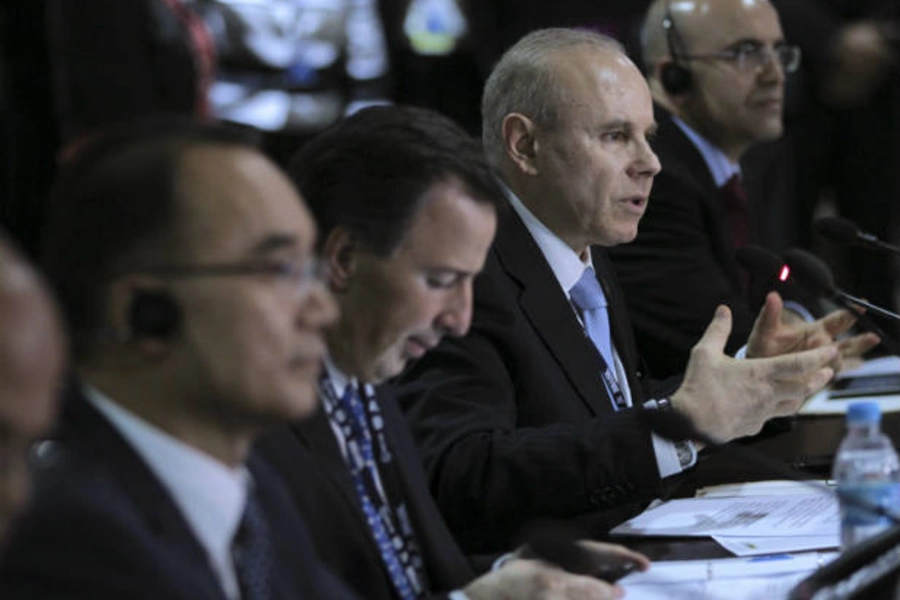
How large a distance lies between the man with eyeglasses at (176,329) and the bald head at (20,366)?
17cm

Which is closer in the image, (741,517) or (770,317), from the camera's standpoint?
(741,517)

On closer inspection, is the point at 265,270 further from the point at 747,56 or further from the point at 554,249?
the point at 747,56

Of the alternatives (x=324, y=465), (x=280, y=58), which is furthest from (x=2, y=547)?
(x=280, y=58)

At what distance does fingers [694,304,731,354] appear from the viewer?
2.27 metres

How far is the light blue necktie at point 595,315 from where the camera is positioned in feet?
8.81

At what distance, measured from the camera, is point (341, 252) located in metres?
1.89

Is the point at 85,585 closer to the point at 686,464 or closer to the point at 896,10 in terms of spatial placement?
the point at 686,464

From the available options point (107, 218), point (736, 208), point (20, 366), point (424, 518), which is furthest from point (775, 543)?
point (736, 208)

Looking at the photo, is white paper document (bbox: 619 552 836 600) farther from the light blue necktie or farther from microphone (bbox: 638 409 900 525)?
the light blue necktie

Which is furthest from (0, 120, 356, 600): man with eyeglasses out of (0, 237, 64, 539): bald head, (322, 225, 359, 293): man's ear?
(322, 225, 359, 293): man's ear

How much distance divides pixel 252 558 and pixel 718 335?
3.36 feet

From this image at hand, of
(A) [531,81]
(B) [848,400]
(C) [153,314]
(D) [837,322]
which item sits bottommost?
(B) [848,400]

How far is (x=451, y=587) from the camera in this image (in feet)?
6.38

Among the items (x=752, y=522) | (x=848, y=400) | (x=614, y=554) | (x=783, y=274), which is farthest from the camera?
(x=848, y=400)
